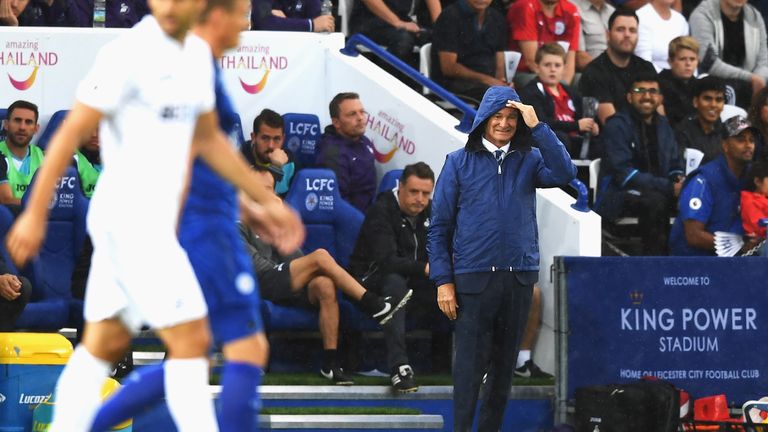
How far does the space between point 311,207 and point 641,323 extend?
250 centimetres

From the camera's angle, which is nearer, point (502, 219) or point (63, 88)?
point (502, 219)

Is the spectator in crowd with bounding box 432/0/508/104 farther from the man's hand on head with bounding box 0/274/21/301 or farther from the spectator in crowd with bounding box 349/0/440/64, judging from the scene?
the man's hand on head with bounding box 0/274/21/301

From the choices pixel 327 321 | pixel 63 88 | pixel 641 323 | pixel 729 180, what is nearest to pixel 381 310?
pixel 327 321

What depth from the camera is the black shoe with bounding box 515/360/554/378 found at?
10.1 meters

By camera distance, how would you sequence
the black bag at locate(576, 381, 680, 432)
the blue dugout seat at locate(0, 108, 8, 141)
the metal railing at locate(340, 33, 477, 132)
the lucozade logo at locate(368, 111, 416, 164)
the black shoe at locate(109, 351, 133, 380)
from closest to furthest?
the black bag at locate(576, 381, 680, 432), the black shoe at locate(109, 351, 133, 380), the blue dugout seat at locate(0, 108, 8, 141), the metal railing at locate(340, 33, 477, 132), the lucozade logo at locate(368, 111, 416, 164)

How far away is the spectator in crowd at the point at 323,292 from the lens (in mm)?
9609

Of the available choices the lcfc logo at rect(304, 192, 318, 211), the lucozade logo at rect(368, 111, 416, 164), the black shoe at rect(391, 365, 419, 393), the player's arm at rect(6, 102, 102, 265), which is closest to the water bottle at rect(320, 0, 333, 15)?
the lucozade logo at rect(368, 111, 416, 164)

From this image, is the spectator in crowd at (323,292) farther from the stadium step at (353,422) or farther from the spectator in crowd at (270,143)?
the spectator in crowd at (270,143)

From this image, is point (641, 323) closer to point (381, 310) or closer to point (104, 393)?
point (381, 310)

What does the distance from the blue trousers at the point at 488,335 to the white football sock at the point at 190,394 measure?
3435 millimetres

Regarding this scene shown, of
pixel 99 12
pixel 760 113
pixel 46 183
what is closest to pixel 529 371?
pixel 760 113

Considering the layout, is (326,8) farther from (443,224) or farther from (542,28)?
(443,224)

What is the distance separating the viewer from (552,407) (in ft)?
31.6

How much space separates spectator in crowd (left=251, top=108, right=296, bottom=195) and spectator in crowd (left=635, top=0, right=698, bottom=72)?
425 centimetres
